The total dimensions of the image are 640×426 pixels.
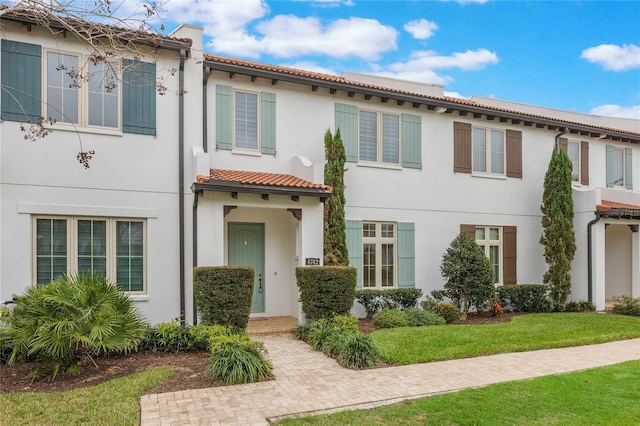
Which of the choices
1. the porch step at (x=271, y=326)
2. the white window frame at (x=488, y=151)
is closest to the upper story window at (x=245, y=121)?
the porch step at (x=271, y=326)

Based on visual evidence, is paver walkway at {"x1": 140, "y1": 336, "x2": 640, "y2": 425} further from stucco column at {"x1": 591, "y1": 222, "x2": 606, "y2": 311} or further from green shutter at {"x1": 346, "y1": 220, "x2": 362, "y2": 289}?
stucco column at {"x1": 591, "y1": 222, "x2": 606, "y2": 311}

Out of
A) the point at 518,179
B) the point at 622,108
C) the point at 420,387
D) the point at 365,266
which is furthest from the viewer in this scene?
the point at 622,108

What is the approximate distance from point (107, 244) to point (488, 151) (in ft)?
39.3

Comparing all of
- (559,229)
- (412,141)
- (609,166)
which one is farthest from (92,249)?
(609,166)

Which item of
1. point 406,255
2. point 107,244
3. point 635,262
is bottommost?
point 635,262

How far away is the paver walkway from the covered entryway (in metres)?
2.69

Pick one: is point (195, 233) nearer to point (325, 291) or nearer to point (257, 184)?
point (257, 184)

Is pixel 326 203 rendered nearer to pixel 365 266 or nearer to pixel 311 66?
pixel 365 266

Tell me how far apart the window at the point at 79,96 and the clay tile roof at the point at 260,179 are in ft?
8.33

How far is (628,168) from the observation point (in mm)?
17938

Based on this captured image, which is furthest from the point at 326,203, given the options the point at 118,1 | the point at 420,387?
the point at 118,1

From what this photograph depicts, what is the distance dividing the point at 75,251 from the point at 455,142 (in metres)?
11.3

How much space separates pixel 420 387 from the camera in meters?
6.94

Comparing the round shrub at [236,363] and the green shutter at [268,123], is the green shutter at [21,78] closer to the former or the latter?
the green shutter at [268,123]
